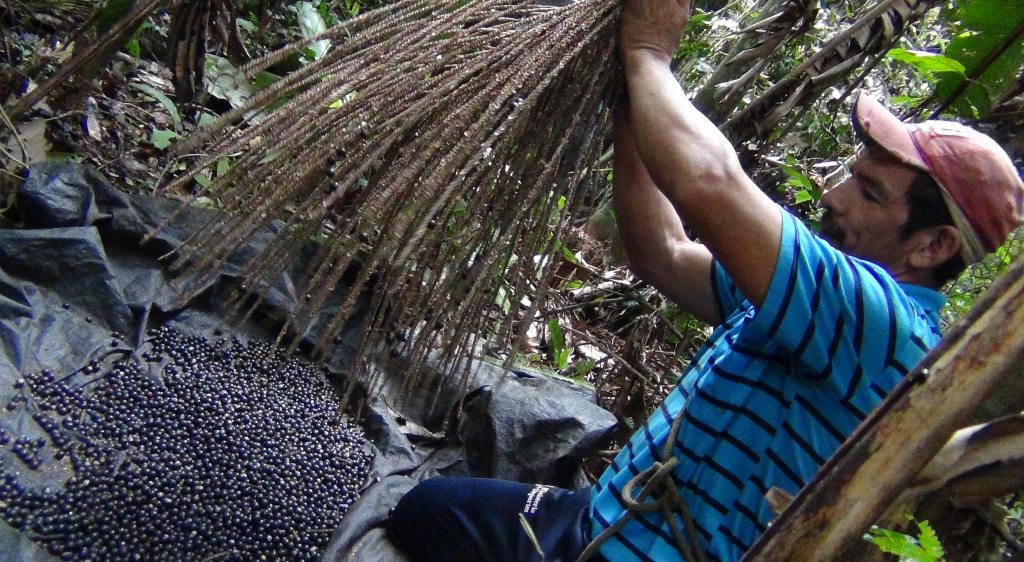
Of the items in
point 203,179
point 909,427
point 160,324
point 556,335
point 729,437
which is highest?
point 909,427

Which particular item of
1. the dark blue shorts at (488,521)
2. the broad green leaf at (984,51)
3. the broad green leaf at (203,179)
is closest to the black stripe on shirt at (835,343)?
the dark blue shorts at (488,521)

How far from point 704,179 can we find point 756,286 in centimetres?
15

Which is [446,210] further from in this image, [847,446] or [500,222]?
[847,446]

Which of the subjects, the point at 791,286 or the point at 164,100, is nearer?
the point at 791,286

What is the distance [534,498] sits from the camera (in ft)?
4.59

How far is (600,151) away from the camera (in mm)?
971

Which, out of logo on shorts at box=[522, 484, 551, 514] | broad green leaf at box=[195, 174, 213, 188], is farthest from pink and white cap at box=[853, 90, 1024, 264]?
broad green leaf at box=[195, 174, 213, 188]

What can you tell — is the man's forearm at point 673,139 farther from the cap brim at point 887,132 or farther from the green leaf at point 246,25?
the green leaf at point 246,25

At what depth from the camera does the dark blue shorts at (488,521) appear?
49.6 inches

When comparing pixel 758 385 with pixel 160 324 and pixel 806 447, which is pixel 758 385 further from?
pixel 160 324

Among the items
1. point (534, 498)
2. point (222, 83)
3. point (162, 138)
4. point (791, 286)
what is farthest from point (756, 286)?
point (222, 83)

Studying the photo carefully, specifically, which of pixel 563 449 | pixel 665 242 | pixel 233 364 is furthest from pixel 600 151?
pixel 233 364

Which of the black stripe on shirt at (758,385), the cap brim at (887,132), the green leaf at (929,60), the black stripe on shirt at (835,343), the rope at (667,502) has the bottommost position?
the rope at (667,502)

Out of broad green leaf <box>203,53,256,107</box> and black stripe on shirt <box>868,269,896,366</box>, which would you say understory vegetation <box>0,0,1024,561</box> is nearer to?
broad green leaf <box>203,53,256,107</box>
